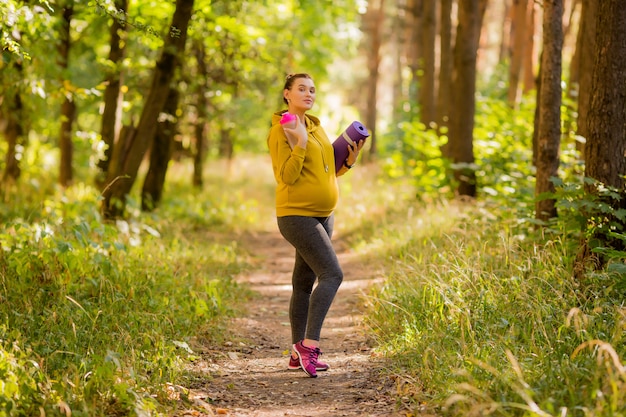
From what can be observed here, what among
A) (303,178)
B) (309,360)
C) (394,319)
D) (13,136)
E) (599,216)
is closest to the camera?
(303,178)

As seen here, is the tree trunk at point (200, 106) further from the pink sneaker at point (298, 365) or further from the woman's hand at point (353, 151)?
the pink sneaker at point (298, 365)

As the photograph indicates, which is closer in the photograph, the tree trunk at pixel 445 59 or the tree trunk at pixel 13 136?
the tree trunk at pixel 13 136

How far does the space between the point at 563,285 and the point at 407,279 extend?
5.40ft

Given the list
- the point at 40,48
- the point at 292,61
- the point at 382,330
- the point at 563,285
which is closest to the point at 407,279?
the point at 382,330

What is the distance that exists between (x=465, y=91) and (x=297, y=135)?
8.52m

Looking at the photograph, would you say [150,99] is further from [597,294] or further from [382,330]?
[597,294]

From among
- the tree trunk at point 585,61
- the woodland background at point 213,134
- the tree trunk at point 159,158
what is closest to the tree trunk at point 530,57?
the woodland background at point 213,134

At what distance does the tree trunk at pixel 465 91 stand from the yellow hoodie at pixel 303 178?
26.2 ft

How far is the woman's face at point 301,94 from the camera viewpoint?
18.2 feet

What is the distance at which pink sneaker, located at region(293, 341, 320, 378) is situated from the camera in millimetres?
5789

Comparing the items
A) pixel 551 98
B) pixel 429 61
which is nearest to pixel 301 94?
pixel 551 98

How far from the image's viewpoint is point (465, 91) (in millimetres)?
13297

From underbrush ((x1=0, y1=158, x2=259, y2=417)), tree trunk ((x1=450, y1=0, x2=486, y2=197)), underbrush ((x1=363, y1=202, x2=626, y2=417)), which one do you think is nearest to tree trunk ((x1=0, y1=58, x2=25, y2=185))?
underbrush ((x1=0, y1=158, x2=259, y2=417))

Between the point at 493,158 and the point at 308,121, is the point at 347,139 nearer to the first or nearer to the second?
the point at 308,121
